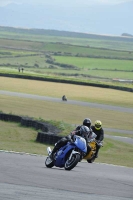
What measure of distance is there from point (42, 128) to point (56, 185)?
55.8 feet

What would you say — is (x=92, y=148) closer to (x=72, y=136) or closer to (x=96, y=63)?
(x=72, y=136)

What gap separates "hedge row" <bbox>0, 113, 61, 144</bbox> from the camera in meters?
23.2

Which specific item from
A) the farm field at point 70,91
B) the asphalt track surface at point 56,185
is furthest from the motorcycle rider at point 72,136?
the farm field at point 70,91

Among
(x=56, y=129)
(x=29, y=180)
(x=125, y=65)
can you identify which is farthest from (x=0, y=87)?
(x=125, y=65)

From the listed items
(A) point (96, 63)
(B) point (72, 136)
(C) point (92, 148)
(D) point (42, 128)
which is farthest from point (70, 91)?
(A) point (96, 63)

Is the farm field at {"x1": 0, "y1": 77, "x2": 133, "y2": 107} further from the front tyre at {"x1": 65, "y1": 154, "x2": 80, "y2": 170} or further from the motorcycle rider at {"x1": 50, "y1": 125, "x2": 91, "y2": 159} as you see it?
the front tyre at {"x1": 65, "y1": 154, "x2": 80, "y2": 170}

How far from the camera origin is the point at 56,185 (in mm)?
10961

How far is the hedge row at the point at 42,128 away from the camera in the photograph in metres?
23.2

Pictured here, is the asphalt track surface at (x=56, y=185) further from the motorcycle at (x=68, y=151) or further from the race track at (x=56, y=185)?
the motorcycle at (x=68, y=151)

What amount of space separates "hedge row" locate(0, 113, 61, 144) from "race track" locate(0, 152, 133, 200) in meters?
8.58

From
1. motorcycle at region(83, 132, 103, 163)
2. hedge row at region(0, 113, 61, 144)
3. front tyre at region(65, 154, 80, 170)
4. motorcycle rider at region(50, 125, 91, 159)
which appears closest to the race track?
front tyre at region(65, 154, 80, 170)

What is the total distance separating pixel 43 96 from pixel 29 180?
4286 cm

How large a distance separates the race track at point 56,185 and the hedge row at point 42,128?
8578 millimetres

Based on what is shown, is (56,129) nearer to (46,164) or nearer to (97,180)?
(46,164)
